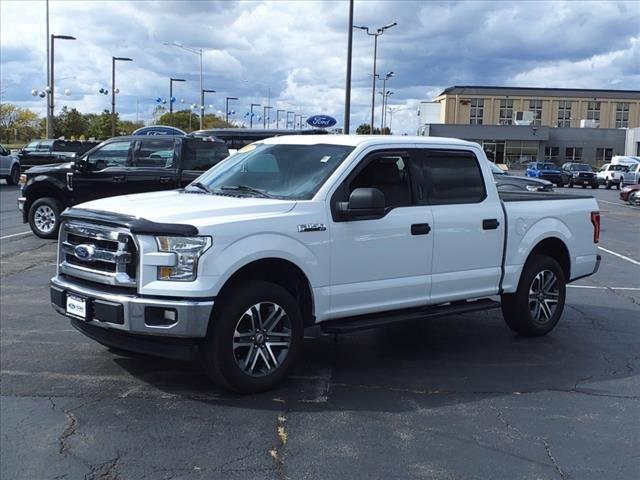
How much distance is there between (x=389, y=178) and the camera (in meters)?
6.27

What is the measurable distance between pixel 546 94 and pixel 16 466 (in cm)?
11456

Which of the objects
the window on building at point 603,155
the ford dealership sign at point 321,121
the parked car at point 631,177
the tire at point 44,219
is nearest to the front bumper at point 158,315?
the tire at point 44,219

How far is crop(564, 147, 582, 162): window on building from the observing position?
92.6 meters

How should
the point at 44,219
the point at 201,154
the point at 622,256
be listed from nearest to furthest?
the point at 201,154 → the point at 44,219 → the point at 622,256

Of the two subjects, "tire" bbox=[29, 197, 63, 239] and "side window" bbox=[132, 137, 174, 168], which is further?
"tire" bbox=[29, 197, 63, 239]

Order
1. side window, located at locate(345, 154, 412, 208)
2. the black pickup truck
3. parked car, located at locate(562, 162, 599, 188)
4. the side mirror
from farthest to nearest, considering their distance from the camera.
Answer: parked car, located at locate(562, 162, 599, 188), the black pickup truck, side window, located at locate(345, 154, 412, 208), the side mirror

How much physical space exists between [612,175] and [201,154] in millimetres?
42631

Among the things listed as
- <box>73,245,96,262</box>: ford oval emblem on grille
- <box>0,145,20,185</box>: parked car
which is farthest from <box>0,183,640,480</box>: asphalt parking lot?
<box>0,145,20,185</box>: parked car

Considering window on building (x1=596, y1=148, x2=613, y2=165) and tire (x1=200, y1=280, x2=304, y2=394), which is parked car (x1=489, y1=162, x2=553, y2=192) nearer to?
tire (x1=200, y1=280, x2=304, y2=394)

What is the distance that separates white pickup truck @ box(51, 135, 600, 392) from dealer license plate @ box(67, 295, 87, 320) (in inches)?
0.6

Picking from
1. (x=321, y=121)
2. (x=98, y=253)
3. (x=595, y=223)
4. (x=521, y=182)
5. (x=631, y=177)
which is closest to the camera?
(x=98, y=253)

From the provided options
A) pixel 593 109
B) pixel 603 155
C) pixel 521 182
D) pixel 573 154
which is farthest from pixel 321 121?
pixel 593 109

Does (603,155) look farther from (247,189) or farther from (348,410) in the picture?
(348,410)

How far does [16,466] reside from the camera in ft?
13.7
